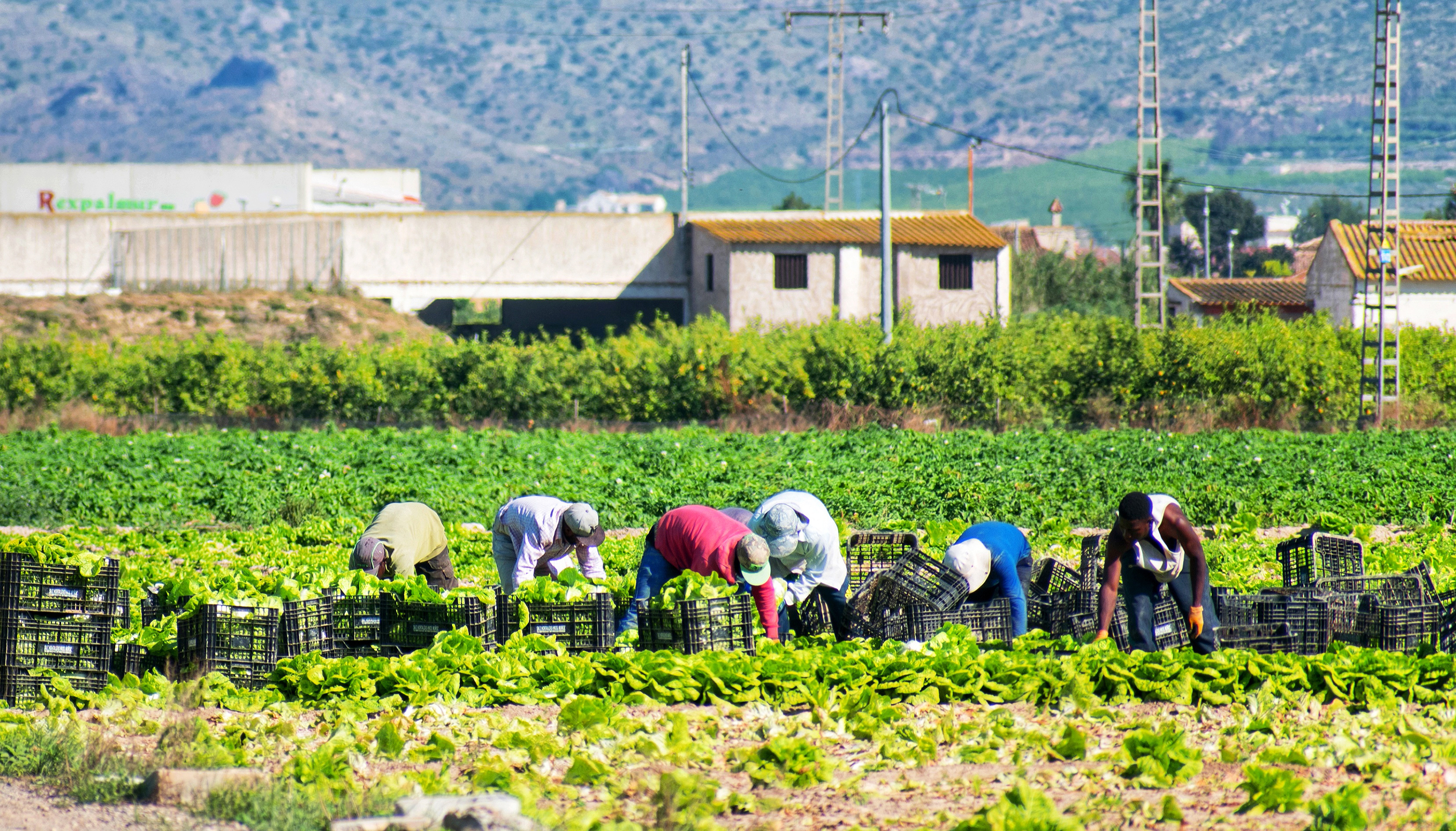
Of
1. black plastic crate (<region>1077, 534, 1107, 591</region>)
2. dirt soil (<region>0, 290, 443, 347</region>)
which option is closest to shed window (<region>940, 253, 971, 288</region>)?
dirt soil (<region>0, 290, 443, 347</region>)

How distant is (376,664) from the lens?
795 centimetres

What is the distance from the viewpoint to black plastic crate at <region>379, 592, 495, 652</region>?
8.58 metres

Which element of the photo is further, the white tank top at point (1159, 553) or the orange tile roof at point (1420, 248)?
the orange tile roof at point (1420, 248)

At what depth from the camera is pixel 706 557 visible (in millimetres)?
8867

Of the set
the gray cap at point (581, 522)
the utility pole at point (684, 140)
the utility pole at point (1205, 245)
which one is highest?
the utility pole at point (1205, 245)

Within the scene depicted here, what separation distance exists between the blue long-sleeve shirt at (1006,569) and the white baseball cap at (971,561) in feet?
0.28

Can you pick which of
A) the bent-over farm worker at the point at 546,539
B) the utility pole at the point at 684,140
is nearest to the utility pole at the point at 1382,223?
the bent-over farm worker at the point at 546,539

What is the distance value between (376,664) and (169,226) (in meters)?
43.7

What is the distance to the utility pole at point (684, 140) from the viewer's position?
46.7 metres

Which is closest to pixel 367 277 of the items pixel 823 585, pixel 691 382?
pixel 691 382

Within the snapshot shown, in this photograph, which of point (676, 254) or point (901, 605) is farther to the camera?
point (676, 254)

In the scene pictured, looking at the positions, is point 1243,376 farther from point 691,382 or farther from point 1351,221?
point 1351,221

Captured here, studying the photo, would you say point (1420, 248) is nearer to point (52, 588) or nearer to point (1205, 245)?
point (52, 588)

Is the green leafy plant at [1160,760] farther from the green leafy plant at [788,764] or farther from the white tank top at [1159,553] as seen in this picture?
the white tank top at [1159,553]
